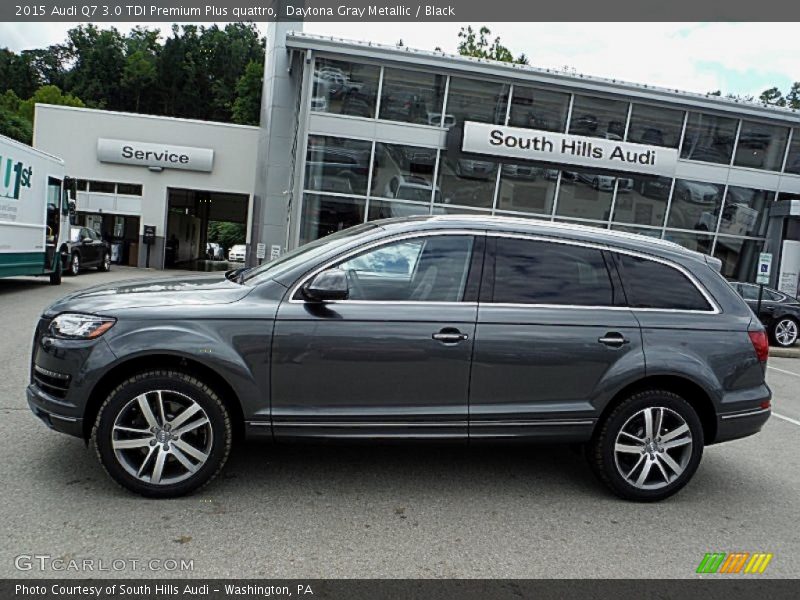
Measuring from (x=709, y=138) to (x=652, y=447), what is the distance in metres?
17.8

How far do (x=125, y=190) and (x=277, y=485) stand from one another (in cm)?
2256

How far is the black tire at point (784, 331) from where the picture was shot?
14.1 meters

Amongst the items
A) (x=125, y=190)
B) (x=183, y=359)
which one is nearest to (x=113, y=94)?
(x=125, y=190)

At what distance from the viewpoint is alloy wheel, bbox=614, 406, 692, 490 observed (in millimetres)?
4035

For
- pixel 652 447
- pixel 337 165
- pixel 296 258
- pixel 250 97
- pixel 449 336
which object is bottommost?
pixel 652 447

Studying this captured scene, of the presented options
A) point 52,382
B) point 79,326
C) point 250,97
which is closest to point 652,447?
point 79,326

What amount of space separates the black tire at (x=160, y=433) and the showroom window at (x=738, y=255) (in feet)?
64.2

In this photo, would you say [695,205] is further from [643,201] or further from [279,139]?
[279,139]

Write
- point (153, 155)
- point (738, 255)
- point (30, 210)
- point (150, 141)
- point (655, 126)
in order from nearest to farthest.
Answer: point (30, 210) < point (655, 126) < point (738, 255) < point (153, 155) < point (150, 141)

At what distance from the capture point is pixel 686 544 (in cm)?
353

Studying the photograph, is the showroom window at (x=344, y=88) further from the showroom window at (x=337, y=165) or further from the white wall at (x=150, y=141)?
the white wall at (x=150, y=141)

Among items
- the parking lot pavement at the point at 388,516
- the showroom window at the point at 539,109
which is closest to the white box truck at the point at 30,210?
the parking lot pavement at the point at 388,516

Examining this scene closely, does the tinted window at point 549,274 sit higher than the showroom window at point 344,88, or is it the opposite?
the showroom window at point 344,88

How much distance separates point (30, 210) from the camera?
12812 millimetres
